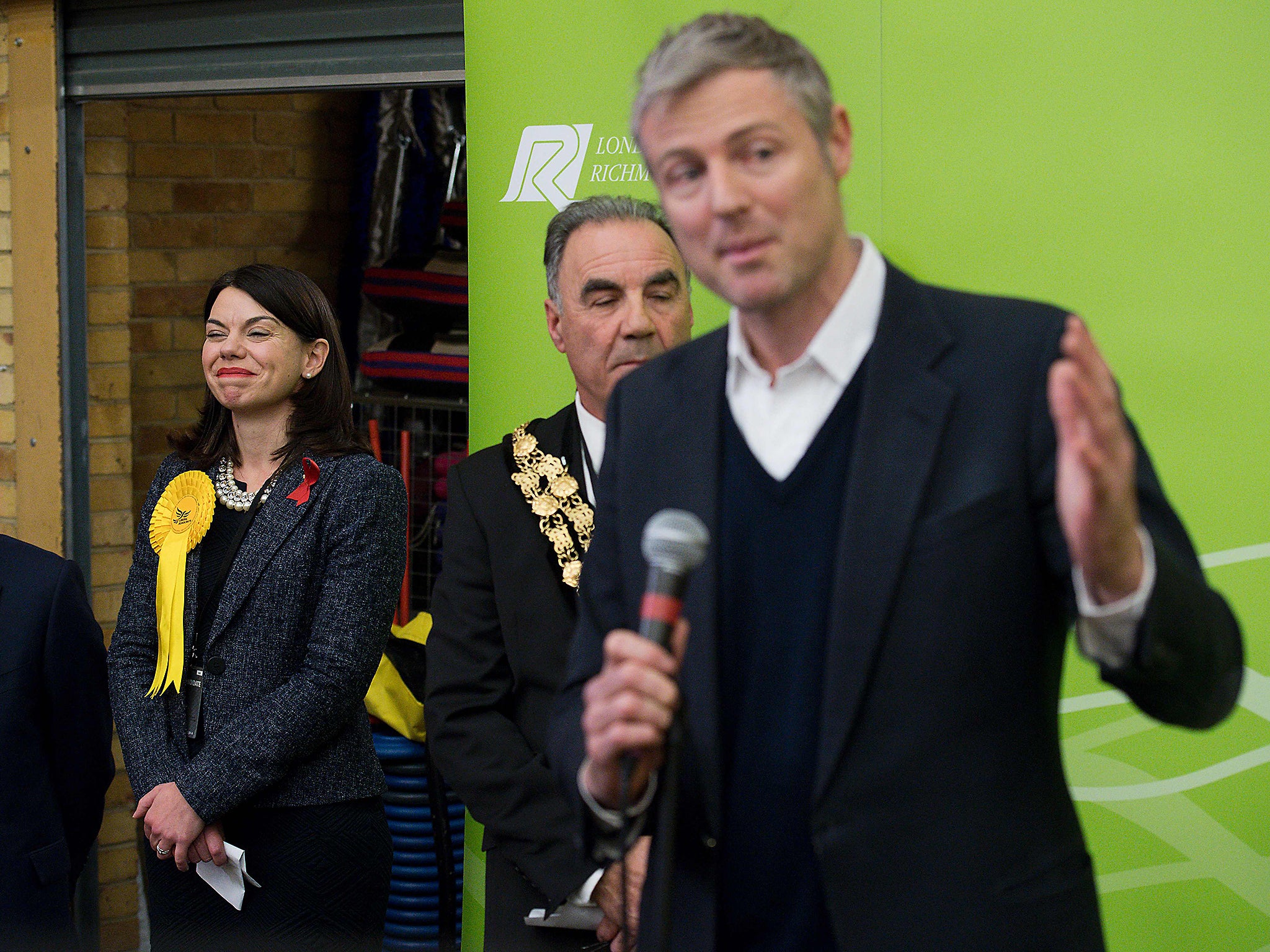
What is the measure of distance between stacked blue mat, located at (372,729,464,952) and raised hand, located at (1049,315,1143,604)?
288 centimetres

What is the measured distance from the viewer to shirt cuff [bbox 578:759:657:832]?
1.34 meters

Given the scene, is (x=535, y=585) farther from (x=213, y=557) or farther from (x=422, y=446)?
(x=422, y=446)

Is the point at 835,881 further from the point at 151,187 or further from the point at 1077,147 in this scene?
the point at 151,187

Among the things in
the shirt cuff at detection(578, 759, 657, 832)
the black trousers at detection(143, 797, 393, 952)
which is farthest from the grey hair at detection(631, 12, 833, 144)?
the black trousers at detection(143, 797, 393, 952)

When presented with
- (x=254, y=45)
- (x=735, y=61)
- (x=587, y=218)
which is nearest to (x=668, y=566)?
(x=735, y=61)

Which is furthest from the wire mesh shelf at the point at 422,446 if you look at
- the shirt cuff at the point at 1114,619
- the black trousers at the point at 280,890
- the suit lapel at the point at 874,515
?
the shirt cuff at the point at 1114,619

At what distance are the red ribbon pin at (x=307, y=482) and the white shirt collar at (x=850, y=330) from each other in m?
1.61

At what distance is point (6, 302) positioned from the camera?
161 inches

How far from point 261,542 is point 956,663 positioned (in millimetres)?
1806

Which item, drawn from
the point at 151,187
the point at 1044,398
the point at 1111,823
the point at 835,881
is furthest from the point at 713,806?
the point at 151,187

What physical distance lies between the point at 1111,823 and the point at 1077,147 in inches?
44.0

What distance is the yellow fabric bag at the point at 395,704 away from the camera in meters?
3.82

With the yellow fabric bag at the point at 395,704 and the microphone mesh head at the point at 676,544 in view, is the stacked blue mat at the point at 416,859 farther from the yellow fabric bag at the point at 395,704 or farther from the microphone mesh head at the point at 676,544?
the microphone mesh head at the point at 676,544

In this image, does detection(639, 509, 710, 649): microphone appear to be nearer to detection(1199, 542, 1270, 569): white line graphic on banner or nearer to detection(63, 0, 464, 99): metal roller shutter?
detection(1199, 542, 1270, 569): white line graphic on banner
